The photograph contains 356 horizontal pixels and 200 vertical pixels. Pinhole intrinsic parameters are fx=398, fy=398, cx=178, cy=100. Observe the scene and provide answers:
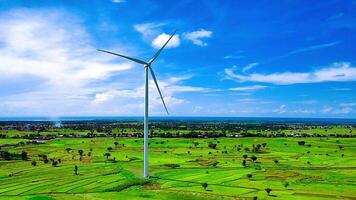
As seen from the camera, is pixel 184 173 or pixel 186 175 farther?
pixel 184 173

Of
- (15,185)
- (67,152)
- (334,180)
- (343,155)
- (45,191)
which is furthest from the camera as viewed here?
(67,152)

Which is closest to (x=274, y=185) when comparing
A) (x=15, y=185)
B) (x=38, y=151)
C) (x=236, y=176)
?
(x=236, y=176)

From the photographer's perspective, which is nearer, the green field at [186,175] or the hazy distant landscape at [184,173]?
the green field at [186,175]

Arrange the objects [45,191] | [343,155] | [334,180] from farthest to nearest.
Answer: [343,155]
[334,180]
[45,191]

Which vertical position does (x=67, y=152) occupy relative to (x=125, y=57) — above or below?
below

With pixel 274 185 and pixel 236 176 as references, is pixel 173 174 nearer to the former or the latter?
pixel 236 176

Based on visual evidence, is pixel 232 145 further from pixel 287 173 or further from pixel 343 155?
pixel 287 173

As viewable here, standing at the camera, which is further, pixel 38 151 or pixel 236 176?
pixel 38 151

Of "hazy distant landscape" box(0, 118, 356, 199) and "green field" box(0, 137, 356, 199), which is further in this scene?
"hazy distant landscape" box(0, 118, 356, 199)
